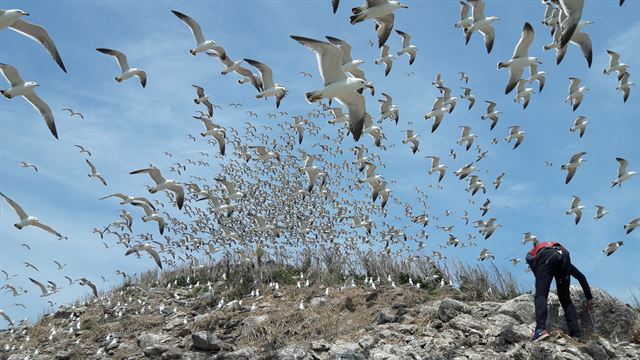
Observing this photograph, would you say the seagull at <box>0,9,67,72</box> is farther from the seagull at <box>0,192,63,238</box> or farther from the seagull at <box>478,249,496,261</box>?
the seagull at <box>478,249,496,261</box>

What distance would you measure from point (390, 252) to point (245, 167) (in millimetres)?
6568

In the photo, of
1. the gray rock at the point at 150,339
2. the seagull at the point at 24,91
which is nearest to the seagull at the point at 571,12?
the gray rock at the point at 150,339

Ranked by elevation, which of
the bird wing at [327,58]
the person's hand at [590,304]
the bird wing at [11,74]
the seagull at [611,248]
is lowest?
the person's hand at [590,304]

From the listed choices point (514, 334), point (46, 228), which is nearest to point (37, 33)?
point (46, 228)

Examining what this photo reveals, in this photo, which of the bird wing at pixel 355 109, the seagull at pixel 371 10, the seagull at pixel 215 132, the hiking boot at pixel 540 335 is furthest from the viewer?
the seagull at pixel 215 132

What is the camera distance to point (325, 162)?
22438 millimetres

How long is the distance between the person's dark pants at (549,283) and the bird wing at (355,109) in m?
3.97

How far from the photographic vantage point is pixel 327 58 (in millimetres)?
11773

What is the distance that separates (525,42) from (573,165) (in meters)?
5.32

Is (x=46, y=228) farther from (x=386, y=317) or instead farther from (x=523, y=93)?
(x=523, y=93)

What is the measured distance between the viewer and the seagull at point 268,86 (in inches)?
654

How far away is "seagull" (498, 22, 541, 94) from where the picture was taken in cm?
1567

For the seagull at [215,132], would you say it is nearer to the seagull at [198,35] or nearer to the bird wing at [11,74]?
the seagull at [198,35]

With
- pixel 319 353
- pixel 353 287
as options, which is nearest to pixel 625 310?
pixel 319 353
